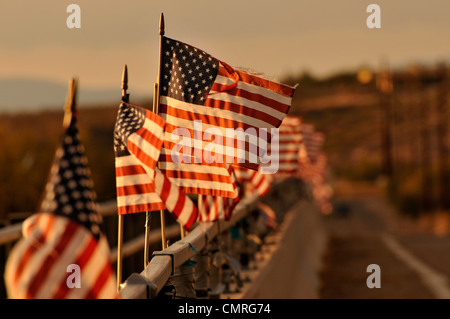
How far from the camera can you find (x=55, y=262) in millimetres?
5660

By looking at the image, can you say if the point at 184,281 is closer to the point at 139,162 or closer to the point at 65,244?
the point at 139,162

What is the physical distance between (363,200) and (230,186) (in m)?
85.2

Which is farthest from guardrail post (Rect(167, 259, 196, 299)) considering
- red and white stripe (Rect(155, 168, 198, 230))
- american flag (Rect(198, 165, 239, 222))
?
american flag (Rect(198, 165, 239, 222))

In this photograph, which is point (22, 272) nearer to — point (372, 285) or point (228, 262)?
point (228, 262)

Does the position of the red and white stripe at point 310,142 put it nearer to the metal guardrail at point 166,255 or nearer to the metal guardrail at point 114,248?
the metal guardrail at point 114,248

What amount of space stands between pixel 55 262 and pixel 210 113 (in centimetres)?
603

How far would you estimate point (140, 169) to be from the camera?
32.8 ft

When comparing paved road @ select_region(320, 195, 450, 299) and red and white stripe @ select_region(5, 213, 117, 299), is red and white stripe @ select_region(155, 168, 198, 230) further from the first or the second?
paved road @ select_region(320, 195, 450, 299)

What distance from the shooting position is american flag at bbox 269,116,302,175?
69.1 feet

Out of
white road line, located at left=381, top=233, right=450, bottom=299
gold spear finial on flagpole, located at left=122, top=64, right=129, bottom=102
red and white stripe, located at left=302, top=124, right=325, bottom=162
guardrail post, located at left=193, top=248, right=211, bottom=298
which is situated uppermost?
red and white stripe, located at left=302, top=124, right=325, bottom=162

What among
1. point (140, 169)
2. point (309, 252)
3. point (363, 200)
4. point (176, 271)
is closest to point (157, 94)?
point (140, 169)

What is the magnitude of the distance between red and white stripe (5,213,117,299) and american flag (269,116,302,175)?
14.6 m

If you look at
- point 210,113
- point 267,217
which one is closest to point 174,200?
point 210,113

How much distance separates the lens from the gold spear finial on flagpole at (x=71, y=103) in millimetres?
5967
